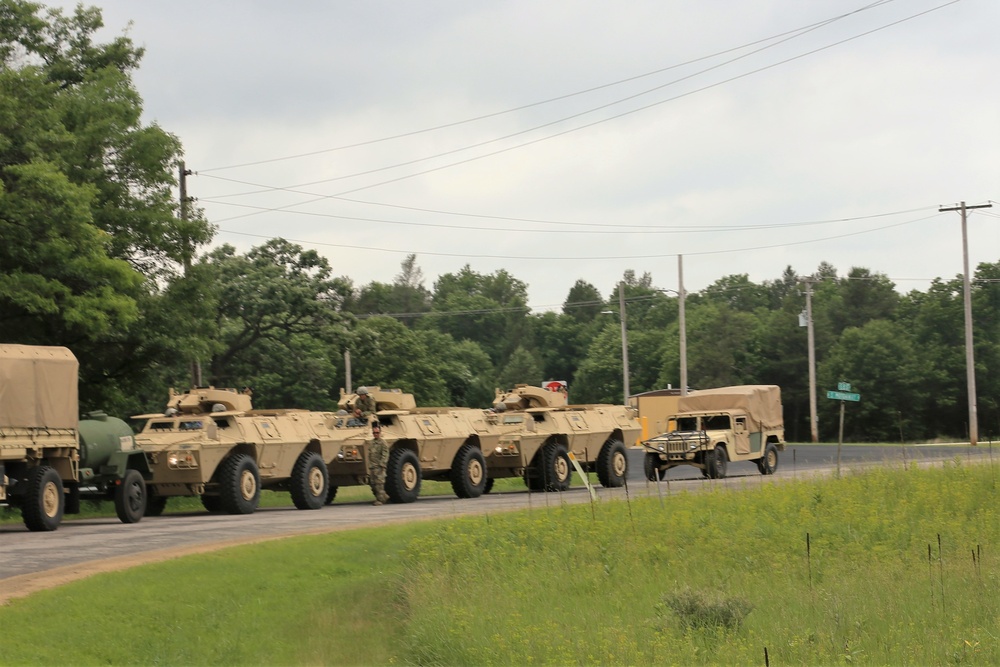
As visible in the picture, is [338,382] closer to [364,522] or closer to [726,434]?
[726,434]

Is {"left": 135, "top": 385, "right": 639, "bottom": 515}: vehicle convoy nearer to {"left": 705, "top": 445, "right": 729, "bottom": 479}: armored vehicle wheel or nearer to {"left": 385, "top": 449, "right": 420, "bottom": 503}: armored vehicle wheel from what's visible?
{"left": 385, "top": 449, "right": 420, "bottom": 503}: armored vehicle wheel

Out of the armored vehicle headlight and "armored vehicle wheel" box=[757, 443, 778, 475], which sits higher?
the armored vehicle headlight

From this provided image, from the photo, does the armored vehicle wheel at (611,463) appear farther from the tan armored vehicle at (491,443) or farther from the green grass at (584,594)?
the green grass at (584,594)

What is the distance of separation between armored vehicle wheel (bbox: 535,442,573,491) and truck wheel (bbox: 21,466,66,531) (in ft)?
37.5

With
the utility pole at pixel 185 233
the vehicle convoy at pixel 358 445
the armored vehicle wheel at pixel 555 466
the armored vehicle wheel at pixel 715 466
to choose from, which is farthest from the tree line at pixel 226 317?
the armored vehicle wheel at pixel 715 466

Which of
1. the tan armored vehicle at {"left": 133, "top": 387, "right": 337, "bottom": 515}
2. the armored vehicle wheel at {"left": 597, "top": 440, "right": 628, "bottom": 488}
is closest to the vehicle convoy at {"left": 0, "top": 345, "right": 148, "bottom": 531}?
the tan armored vehicle at {"left": 133, "top": 387, "right": 337, "bottom": 515}

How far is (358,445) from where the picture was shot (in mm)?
26844

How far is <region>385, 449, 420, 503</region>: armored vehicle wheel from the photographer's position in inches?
1046

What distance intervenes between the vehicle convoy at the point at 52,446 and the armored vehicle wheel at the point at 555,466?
9.39 metres

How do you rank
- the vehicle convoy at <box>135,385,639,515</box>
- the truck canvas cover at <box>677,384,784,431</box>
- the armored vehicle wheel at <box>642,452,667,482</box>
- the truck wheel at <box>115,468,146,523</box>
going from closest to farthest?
1. the truck wheel at <box>115,468,146,523</box>
2. the vehicle convoy at <box>135,385,639,515</box>
3. the armored vehicle wheel at <box>642,452,667,482</box>
4. the truck canvas cover at <box>677,384,784,431</box>

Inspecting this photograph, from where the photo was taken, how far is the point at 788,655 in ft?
32.1

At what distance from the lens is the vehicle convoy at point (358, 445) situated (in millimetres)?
23688

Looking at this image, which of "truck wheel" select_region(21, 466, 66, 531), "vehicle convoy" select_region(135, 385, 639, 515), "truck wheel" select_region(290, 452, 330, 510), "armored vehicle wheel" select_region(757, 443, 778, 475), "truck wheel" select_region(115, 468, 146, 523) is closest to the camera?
"truck wheel" select_region(21, 466, 66, 531)

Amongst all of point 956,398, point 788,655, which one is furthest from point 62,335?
point 956,398
